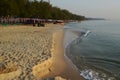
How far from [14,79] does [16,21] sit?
44.1 metres

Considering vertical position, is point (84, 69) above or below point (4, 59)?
below

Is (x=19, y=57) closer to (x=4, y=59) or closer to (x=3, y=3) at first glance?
(x=4, y=59)

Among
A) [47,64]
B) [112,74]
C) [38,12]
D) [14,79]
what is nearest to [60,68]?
[47,64]

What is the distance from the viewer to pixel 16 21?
52156 millimetres

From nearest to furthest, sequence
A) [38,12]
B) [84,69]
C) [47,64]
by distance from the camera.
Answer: [47,64]
[84,69]
[38,12]

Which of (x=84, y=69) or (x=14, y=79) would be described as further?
(x=84, y=69)

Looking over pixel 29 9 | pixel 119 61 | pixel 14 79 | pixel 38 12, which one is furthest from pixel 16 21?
pixel 14 79

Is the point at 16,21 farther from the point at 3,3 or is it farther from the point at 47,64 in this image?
the point at 47,64

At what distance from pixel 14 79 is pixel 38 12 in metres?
68.0

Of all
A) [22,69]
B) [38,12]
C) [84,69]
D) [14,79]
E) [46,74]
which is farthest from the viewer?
→ [38,12]

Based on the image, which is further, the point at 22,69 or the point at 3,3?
the point at 3,3

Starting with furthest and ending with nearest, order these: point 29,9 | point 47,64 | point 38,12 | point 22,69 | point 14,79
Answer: point 38,12 → point 29,9 → point 47,64 → point 22,69 → point 14,79

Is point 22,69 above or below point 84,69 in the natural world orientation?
above

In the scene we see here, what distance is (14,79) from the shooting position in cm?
897
